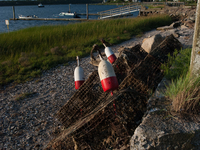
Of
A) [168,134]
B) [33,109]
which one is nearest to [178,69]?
[168,134]

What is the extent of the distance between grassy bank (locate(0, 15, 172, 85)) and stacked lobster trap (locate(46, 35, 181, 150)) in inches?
150

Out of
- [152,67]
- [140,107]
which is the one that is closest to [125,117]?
[140,107]

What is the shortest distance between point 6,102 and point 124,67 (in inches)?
124

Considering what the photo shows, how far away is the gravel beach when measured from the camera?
3.37 metres

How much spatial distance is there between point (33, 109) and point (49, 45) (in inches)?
227

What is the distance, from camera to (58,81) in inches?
231

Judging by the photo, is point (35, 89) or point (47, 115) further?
point (35, 89)

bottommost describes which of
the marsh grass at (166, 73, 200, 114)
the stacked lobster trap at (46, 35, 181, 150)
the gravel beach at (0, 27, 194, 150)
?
the gravel beach at (0, 27, 194, 150)

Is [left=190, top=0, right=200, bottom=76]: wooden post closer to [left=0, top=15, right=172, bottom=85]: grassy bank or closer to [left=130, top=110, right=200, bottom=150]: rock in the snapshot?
[left=130, top=110, right=200, bottom=150]: rock

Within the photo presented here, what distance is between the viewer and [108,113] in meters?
2.22

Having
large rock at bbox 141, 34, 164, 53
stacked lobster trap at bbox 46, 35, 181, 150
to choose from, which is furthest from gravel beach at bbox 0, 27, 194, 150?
large rock at bbox 141, 34, 164, 53

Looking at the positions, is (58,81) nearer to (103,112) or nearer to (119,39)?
(103,112)


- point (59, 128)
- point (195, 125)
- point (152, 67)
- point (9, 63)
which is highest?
point (152, 67)

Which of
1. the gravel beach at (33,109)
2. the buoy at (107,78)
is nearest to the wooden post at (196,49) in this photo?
the buoy at (107,78)
